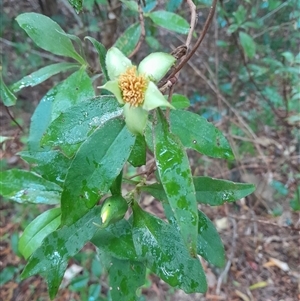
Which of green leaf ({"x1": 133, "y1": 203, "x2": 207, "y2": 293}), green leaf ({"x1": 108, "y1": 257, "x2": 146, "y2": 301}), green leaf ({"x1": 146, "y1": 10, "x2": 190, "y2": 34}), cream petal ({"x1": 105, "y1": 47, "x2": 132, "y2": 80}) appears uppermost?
cream petal ({"x1": 105, "y1": 47, "x2": 132, "y2": 80})

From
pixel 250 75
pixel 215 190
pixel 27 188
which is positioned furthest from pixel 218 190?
pixel 250 75

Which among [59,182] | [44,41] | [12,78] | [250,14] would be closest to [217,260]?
[59,182]

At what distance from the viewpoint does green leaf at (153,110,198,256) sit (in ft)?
1.49

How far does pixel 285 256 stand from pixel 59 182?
125cm

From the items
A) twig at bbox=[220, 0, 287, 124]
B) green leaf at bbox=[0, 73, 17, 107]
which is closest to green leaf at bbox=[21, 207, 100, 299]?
green leaf at bbox=[0, 73, 17, 107]

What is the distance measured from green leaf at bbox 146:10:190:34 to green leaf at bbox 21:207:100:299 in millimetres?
493

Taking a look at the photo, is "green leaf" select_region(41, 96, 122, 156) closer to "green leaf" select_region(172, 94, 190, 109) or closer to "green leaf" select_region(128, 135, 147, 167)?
"green leaf" select_region(128, 135, 147, 167)

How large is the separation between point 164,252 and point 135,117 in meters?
0.24

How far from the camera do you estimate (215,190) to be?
2.14 ft

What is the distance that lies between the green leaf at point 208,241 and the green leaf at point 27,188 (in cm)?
24

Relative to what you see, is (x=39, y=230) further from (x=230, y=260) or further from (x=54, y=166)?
(x=230, y=260)

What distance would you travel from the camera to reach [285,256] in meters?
1.64

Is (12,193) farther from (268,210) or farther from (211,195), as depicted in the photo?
(268,210)

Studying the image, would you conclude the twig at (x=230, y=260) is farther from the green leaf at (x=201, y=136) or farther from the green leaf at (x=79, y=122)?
the green leaf at (x=79, y=122)
